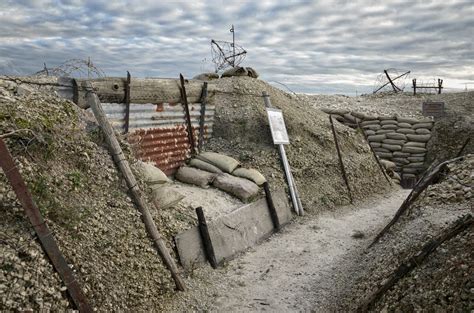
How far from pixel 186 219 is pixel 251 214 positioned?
1802 millimetres

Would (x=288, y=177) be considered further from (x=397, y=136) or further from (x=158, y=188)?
(x=397, y=136)

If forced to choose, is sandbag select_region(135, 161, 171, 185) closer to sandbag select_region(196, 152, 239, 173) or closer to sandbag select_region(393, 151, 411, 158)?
sandbag select_region(196, 152, 239, 173)

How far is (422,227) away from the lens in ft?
21.2

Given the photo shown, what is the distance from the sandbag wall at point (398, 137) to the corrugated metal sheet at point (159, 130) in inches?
367

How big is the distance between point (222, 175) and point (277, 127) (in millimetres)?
2820

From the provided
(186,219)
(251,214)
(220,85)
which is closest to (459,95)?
(220,85)

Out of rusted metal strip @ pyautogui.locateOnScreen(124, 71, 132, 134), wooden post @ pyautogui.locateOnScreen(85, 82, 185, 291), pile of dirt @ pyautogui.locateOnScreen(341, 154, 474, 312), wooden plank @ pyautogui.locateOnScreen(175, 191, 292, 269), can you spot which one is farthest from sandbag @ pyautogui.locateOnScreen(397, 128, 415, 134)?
wooden post @ pyautogui.locateOnScreen(85, 82, 185, 291)

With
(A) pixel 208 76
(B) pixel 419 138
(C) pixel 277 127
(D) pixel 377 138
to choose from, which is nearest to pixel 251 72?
(A) pixel 208 76

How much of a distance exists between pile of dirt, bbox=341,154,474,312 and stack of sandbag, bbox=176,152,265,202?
278 cm

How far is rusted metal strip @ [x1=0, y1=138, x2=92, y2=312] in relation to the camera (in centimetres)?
462

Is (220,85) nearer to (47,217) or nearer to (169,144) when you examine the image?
(169,144)

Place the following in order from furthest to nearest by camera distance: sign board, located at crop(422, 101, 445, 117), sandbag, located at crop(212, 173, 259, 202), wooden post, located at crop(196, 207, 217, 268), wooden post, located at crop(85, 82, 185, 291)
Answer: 1. sign board, located at crop(422, 101, 445, 117)
2. sandbag, located at crop(212, 173, 259, 202)
3. wooden post, located at crop(196, 207, 217, 268)
4. wooden post, located at crop(85, 82, 185, 291)

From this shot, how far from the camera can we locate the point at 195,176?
9250mm

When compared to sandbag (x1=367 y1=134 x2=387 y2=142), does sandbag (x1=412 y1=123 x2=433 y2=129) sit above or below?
above
